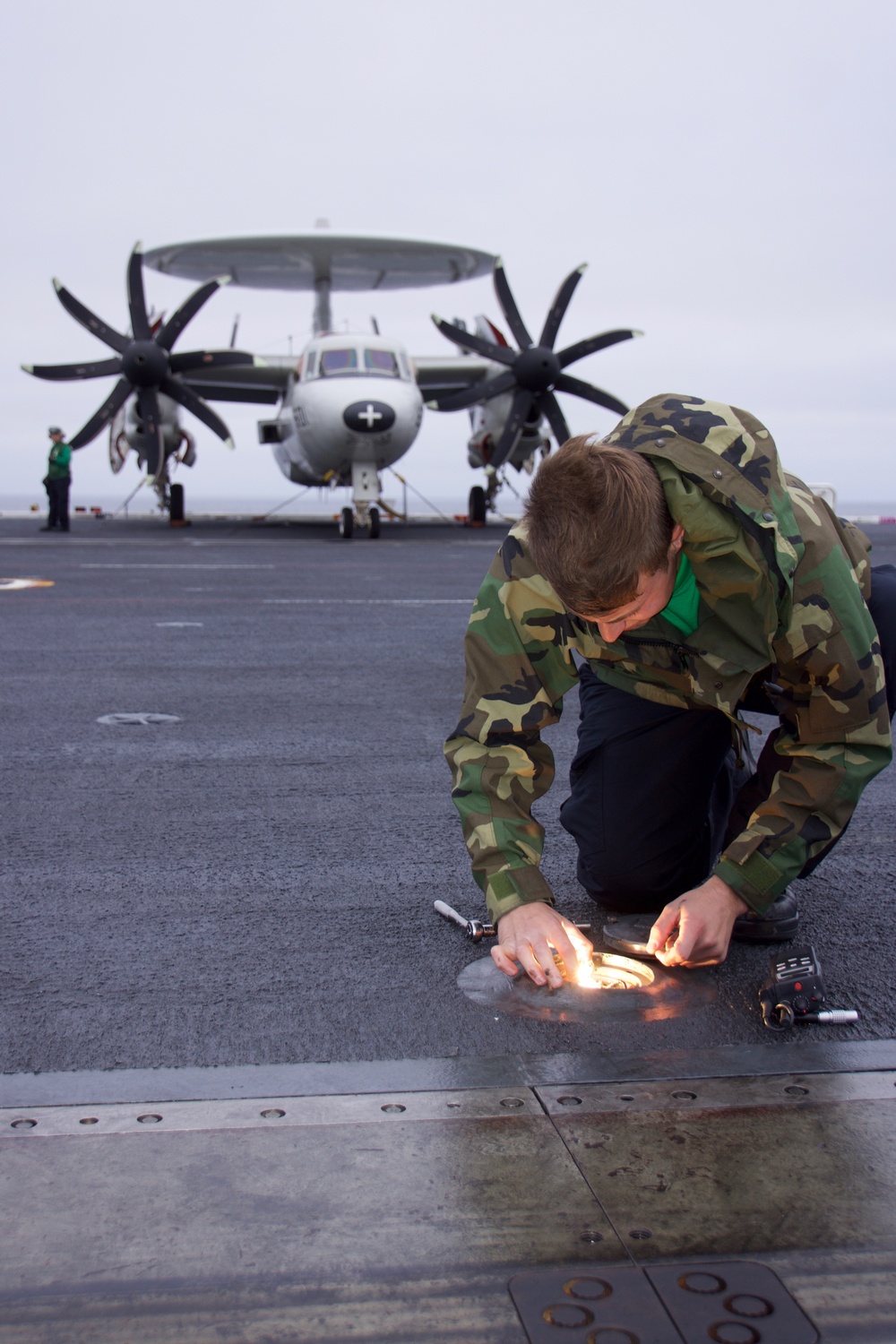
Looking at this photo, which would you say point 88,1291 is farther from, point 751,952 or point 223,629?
point 223,629

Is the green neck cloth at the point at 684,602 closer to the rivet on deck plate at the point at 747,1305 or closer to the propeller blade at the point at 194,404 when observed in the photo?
the rivet on deck plate at the point at 747,1305

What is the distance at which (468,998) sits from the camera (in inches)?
92.5

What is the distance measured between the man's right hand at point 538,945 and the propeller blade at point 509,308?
2020 cm

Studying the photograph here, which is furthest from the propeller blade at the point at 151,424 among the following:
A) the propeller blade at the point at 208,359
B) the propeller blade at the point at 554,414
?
the propeller blade at the point at 554,414

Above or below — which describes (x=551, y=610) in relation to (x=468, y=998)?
above

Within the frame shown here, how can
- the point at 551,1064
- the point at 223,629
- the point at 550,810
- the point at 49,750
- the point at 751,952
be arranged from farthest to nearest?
1. the point at 223,629
2. the point at 49,750
3. the point at 550,810
4. the point at 751,952
5. the point at 551,1064

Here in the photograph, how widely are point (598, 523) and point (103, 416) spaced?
1952 cm

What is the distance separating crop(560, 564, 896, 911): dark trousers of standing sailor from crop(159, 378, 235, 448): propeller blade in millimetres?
18194

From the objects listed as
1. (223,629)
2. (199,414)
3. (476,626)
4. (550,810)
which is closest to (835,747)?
(476,626)

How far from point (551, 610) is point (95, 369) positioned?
20.0m

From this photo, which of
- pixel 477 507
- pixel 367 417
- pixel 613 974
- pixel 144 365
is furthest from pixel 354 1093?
pixel 477 507

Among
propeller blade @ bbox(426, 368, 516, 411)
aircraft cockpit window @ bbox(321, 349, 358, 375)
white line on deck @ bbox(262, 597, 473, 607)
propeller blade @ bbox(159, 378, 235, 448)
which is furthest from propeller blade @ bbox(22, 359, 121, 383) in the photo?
white line on deck @ bbox(262, 597, 473, 607)

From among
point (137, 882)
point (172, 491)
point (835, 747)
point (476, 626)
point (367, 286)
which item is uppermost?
point (367, 286)

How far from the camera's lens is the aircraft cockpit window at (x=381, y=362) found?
19047 millimetres
